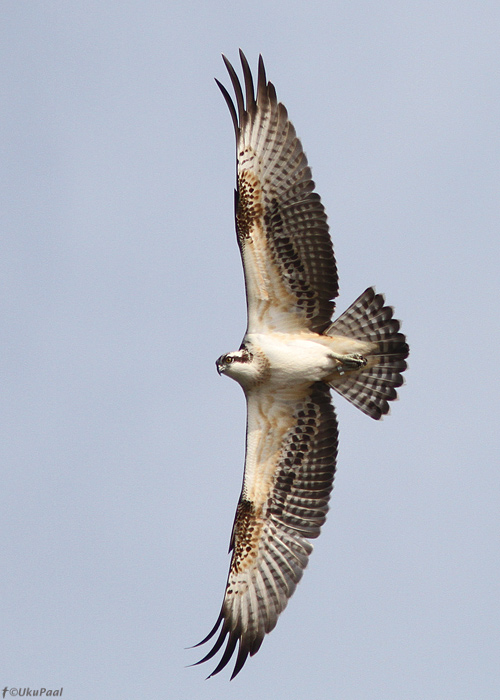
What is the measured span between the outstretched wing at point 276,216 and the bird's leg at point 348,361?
0.48 metres

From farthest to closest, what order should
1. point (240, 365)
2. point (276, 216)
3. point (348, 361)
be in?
point (348, 361) → point (240, 365) → point (276, 216)

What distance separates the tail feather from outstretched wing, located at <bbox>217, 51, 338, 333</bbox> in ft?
1.23

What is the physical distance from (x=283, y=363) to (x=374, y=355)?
3.47 feet

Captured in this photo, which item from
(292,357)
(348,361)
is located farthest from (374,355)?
(292,357)

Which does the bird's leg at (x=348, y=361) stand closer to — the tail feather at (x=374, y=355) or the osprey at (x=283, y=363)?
the osprey at (x=283, y=363)

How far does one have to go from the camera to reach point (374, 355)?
41.7 ft

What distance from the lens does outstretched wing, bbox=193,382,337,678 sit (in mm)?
12609

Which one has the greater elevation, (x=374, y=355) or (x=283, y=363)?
(x=374, y=355)

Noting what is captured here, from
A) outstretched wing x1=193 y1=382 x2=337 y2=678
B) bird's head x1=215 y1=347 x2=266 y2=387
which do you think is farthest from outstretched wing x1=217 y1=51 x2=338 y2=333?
outstretched wing x1=193 y1=382 x2=337 y2=678

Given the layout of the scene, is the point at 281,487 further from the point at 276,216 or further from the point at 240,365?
the point at 276,216

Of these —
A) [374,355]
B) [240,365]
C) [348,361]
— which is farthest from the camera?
[374,355]

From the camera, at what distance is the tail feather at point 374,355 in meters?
12.6

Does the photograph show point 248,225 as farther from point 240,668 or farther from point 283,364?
point 240,668

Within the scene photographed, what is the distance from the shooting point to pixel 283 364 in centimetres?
1234
